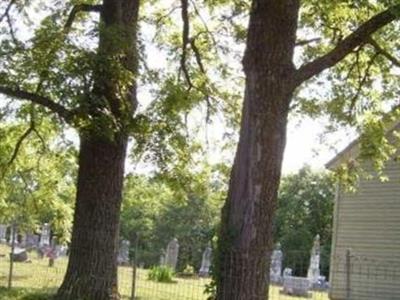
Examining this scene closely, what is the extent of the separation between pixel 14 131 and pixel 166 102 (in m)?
5.19

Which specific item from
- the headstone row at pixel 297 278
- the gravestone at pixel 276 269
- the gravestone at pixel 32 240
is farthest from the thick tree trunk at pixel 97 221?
the gravestone at pixel 32 240

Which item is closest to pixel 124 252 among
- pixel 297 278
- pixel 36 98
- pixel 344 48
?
pixel 297 278

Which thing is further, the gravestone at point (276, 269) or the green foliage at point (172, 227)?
the green foliage at point (172, 227)

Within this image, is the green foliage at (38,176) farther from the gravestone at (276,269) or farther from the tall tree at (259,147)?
the gravestone at (276,269)

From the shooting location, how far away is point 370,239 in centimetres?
2636

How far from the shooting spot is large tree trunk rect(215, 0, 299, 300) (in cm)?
1137

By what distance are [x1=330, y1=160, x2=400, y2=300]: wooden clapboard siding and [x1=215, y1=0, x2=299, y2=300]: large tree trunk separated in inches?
526

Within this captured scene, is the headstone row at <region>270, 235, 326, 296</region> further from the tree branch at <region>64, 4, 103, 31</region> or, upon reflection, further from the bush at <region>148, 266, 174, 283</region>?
the tree branch at <region>64, 4, 103, 31</region>

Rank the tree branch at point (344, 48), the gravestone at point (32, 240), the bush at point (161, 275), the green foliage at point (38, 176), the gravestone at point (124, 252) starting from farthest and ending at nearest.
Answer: the gravestone at point (32, 240) → the gravestone at point (124, 252) → the bush at point (161, 275) → the green foliage at point (38, 176) → the tree branch at point (344, 48)

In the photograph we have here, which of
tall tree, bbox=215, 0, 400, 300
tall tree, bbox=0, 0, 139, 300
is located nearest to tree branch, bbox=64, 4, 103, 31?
tall tree, bbox=0, 0, 139, 300

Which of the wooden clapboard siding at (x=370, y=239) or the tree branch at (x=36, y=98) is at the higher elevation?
the tree branch at (x=36, y=98)

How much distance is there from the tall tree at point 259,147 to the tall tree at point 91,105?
9.97 ft

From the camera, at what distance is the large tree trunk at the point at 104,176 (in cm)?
1409

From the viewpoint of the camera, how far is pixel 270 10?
38.8 ft
